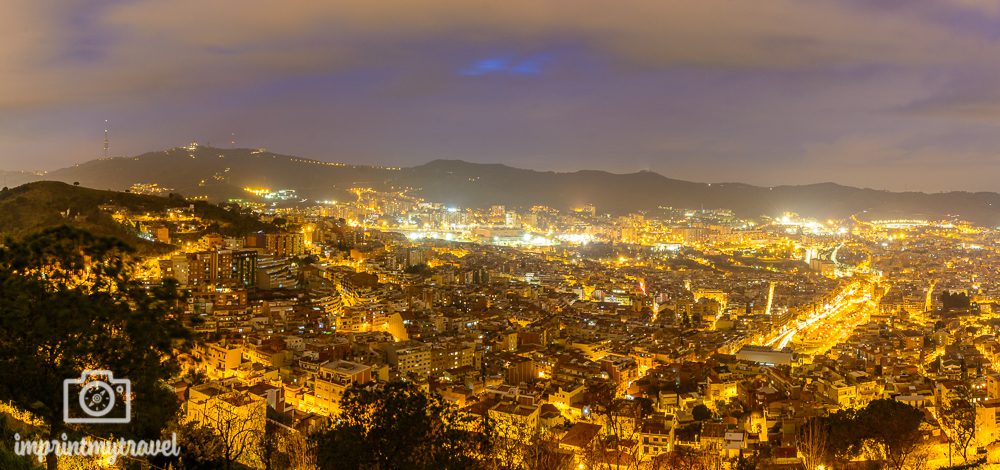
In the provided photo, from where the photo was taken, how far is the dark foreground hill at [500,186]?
49.4 metres

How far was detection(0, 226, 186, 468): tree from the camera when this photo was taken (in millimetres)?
3043

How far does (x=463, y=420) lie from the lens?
4957 mm

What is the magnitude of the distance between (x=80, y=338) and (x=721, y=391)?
979 centimetres

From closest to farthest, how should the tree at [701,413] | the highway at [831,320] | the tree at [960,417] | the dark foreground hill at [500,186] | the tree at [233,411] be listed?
the tree at [233,411], the tree at [960,417], the tree at [701,413], the highway at [831,320], the dark foreground hill at [500,186]

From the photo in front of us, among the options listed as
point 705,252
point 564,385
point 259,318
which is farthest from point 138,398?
point 705,252

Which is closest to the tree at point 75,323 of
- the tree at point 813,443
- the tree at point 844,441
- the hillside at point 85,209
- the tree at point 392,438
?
the tree at point 392,438

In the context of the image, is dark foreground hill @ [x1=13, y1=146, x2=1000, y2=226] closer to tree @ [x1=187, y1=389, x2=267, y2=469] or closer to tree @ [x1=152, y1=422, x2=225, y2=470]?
tree @ [x1=187, y1=389, x2=267, y2=469]

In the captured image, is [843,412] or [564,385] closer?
[843,412]

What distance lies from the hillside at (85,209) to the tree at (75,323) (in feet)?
45.1

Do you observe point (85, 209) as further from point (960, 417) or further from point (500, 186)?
point (500, 186)

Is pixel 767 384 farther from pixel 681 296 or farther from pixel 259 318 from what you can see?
pixel 681 296

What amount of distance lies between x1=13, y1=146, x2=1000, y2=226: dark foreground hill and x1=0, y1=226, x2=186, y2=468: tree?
134ft

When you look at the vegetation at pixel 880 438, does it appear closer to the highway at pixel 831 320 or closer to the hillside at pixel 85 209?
the highway at pixel 831 320

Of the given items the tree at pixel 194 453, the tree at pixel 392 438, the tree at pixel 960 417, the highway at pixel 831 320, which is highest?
the tree at pixel 392 438
